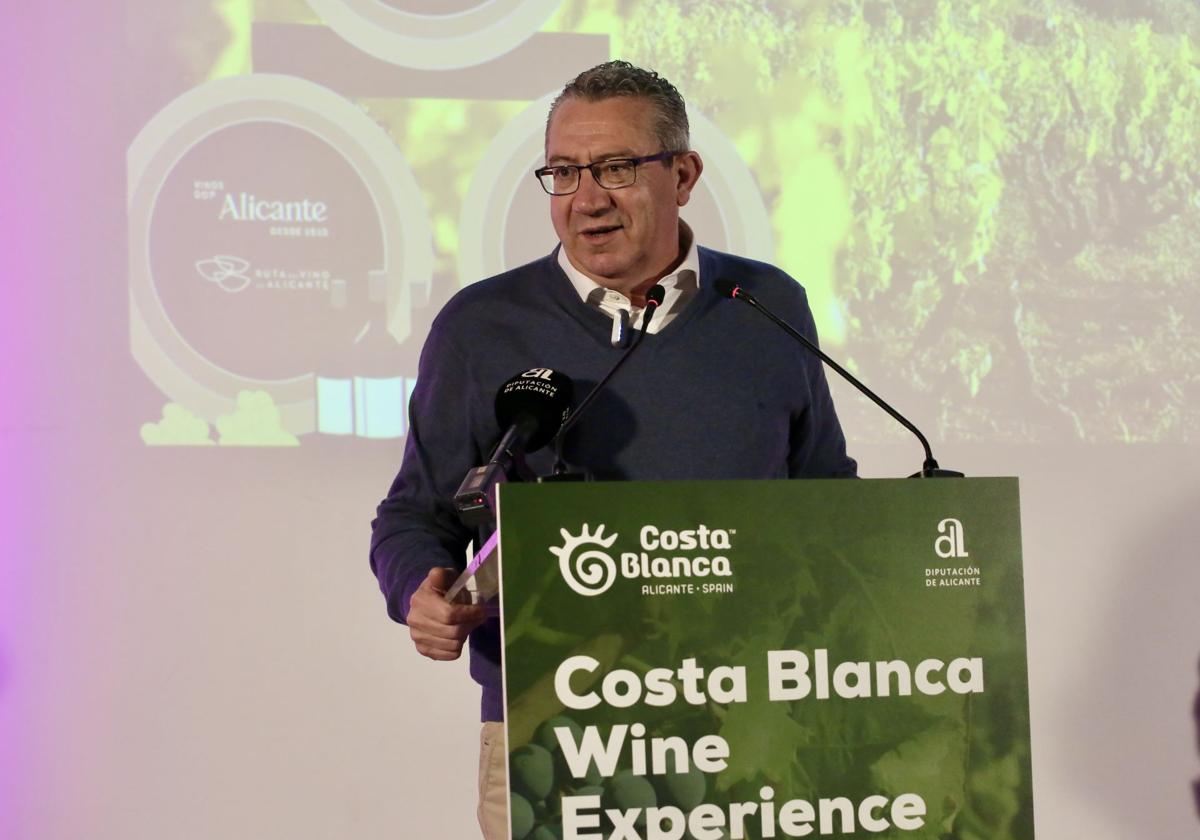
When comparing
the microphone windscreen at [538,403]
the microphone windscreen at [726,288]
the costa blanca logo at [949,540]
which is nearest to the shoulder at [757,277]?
the microphone windscreen at [726,288]

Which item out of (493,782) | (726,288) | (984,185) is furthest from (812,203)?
(493,782)

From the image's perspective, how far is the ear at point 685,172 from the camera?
7.58 feet

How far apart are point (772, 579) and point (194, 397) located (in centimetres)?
263

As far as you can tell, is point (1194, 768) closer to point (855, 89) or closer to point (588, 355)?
point (855, 89)

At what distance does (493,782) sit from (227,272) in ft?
6.71

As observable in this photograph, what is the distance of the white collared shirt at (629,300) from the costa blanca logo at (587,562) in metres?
0.85

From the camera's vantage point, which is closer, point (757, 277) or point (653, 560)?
point (653, 560)

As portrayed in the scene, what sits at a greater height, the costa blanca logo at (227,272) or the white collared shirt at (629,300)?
the costa blanca logo at (227,272)

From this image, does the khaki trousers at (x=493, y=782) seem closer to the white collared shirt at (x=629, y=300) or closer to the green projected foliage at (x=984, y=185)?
the white collared shirt at (x=629, y=300)

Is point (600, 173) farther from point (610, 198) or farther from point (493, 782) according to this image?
point (493, 782)

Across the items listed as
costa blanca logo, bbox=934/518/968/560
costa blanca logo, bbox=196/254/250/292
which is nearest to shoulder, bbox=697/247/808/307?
costa blanca logo, bbox=934/518/968/560

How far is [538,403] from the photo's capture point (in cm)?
172

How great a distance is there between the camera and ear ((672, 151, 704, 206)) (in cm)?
231

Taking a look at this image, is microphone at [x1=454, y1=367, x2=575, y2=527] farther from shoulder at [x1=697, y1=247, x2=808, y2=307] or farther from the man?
shoulder at [x1=697, y1=247, x2=808, y2=307]
